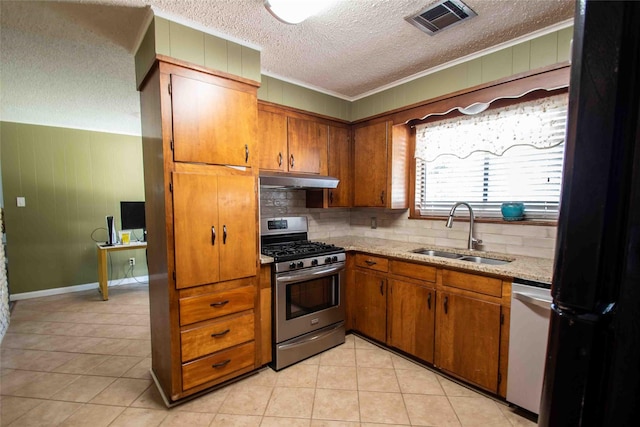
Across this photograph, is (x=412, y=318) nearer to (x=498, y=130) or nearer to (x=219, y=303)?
(x=219, y=303)

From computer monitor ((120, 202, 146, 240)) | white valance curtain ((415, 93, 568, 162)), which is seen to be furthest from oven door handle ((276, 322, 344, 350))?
computer monitor ((120, 202, 146, 240))

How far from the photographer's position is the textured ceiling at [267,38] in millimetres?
1776

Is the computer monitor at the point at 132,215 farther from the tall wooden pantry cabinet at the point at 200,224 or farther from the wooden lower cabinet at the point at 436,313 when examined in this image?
the wooden lower cabinet at the point at 436,313

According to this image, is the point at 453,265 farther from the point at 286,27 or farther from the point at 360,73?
the point at 286,27

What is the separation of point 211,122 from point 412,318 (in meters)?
2.12

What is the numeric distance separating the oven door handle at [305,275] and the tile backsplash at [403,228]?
2.48 feet

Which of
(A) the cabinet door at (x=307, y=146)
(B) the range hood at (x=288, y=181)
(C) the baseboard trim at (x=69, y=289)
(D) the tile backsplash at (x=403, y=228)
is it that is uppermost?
(A) the cabinet door at (x=307, y=146)

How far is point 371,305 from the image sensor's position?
275 centimetres

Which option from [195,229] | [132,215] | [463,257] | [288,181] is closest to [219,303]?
[195,229]

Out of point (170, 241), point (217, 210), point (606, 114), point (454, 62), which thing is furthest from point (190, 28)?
point (606, 114)

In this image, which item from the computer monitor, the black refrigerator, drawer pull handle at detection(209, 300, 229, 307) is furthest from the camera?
the computer monitor

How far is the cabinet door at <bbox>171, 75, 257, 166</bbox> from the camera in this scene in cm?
188

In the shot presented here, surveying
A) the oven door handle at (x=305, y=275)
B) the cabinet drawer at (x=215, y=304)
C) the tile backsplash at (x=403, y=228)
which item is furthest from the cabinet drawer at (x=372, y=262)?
the cabinet drawer at (x=215, y=304)

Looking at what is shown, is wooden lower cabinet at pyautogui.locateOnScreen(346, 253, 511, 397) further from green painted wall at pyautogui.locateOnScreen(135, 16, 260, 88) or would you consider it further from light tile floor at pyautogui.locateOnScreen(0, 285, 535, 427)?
green painted wall at pyautogui.locateOnScreen(135, 16, 260, 88)
